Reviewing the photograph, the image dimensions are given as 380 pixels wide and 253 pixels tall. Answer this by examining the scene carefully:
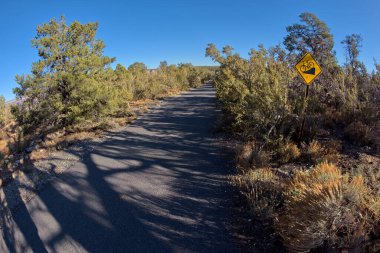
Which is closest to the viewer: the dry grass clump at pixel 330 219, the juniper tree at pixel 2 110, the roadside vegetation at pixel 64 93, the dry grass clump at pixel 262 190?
the dry grass clump at pixel 330 219

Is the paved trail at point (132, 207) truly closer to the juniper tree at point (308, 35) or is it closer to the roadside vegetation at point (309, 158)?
the roadside vegetation at point (309, 158)

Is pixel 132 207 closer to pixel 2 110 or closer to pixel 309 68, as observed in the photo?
pixel 309 68

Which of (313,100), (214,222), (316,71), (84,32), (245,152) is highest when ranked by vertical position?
(84,32)

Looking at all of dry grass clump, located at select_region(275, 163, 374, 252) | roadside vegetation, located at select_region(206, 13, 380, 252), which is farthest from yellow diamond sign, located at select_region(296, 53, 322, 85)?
dry grass clump, located at select_region(275, 163, 374, 252)

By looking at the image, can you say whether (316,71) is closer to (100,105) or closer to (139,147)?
(139,147)

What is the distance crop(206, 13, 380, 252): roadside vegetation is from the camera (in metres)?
3.37

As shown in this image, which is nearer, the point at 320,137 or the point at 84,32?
the point at 320,137

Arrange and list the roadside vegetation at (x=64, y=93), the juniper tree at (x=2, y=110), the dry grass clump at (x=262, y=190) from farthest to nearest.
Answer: the juniper tree at (x=2, y=110) < the roadside vegetation at (x=64, y=93) < the dry grass clump at (x=262, y=190)

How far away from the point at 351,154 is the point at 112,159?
252 inches

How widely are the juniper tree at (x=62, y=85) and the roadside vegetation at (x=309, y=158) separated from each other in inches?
226

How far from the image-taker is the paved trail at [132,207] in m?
4.13

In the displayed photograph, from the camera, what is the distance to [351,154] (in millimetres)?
6977

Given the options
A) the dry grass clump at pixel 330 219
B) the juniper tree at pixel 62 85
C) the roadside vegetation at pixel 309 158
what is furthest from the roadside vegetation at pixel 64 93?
the dry grass clump at pixel 330 219

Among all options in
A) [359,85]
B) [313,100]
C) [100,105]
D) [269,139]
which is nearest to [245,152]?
[269,139]
